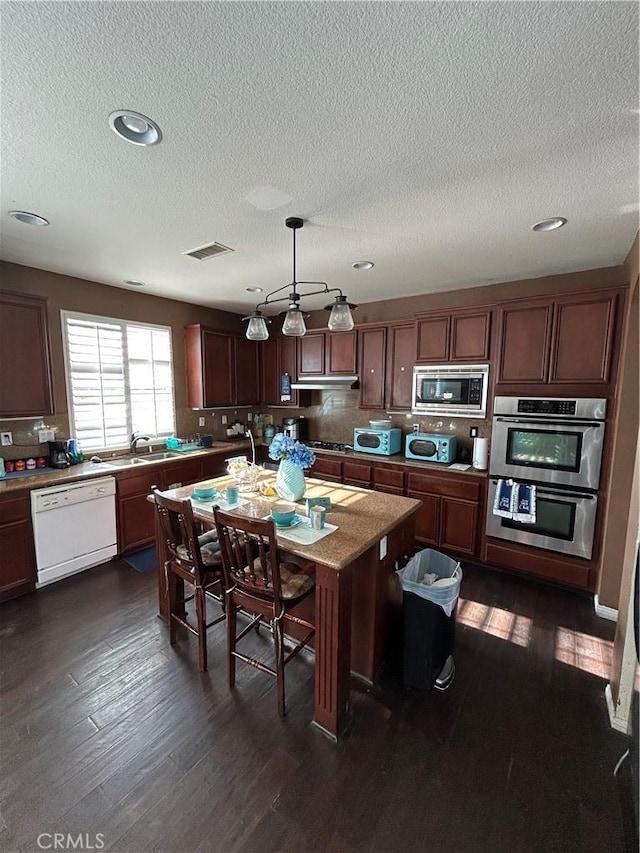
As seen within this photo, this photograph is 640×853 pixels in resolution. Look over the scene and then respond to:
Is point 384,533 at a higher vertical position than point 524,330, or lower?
lower

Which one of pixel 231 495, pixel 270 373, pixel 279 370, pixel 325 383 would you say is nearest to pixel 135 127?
pixel 231 495

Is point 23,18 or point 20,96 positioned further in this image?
point 20,96

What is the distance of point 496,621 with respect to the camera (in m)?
2.70

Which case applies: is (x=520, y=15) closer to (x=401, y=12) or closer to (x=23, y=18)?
(x=401, y=12)

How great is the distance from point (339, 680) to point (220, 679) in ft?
2.66

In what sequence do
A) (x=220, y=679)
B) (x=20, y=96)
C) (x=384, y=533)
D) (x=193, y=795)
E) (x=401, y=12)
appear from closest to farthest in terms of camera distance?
(x=401, y=12) → (x=20, y=96) → (x=193, y=795) → (x=384, y=533) → (x=220, y=679)

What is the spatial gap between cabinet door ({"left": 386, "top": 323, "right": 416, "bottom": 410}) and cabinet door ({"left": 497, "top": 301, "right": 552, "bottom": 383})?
1005mm

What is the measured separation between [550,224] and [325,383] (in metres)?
2.85

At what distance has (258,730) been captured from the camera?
5.94ft

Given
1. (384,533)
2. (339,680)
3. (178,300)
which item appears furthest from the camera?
(178,300)

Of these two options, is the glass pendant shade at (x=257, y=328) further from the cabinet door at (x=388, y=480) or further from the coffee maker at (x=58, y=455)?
the coffee maker at (x=58, y=455)

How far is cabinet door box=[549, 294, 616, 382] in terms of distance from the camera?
9.19ft

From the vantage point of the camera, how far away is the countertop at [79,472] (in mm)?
2904

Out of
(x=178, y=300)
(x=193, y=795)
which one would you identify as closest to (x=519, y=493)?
(x=193, y=795)
